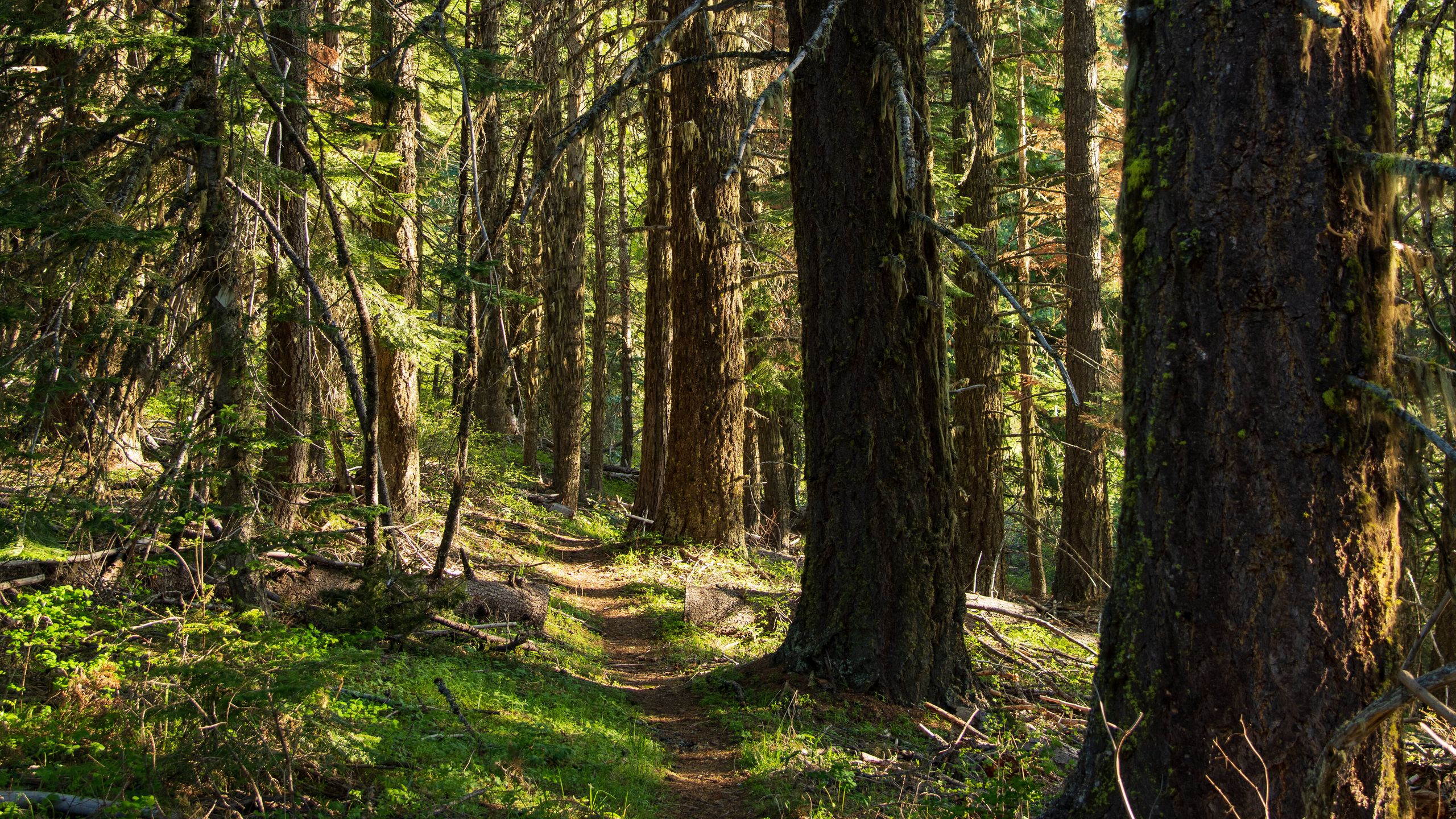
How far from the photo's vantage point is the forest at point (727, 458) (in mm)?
2859

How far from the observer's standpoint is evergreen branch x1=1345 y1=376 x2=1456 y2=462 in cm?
259

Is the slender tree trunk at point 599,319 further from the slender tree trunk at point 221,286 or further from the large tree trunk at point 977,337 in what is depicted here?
the slender tree trunk at point 221,286

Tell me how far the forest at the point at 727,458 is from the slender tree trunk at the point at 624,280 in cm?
412

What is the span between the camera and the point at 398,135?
33.9ft

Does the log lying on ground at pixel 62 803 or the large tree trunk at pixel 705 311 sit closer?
the log lying on ground at pixel 62 803

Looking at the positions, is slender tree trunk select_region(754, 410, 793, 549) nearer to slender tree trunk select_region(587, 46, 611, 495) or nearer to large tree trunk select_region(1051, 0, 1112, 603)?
slender tree trunk select_region(587, 46, 611, 495)

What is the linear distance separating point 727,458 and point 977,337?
3740mm

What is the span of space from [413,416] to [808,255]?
6.54 m

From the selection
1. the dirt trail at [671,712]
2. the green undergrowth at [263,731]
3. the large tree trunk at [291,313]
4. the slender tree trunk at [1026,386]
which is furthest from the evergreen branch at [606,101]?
the slender tree trunk at [1026,386]

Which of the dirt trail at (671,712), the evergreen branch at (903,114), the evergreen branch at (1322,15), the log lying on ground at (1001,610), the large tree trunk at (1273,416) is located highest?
the evergreen branch at (903,114)

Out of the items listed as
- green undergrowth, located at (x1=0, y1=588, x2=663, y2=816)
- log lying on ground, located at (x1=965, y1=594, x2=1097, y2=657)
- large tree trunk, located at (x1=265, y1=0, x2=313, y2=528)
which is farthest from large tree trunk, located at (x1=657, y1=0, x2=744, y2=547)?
green undergrowth, located at (x1=0, y1=588, x2=663, y2=816)

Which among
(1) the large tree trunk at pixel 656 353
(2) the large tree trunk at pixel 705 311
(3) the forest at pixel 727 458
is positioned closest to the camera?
(3) the forest at pixel 727 458

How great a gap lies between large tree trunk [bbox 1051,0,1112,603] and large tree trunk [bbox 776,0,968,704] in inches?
298

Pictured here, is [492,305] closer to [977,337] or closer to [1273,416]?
[1273,416]
